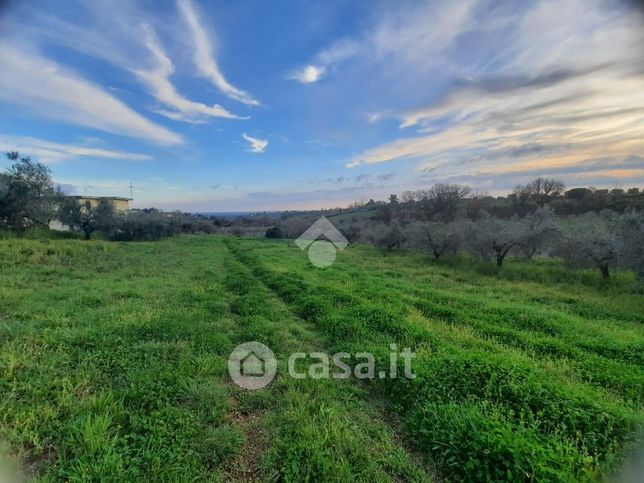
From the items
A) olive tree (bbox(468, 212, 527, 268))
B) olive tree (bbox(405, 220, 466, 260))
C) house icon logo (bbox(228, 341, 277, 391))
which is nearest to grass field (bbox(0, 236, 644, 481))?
house icon logo (bbox(228, 341, 277, 391))

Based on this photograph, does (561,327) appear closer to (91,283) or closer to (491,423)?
(491,423)

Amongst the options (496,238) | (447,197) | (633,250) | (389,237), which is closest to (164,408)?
(633,250)

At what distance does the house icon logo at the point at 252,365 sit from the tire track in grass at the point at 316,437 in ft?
0.64

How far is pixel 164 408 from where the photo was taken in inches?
155

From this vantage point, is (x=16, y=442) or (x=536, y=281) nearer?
(x=16, y=442)

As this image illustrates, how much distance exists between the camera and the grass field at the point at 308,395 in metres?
3.24

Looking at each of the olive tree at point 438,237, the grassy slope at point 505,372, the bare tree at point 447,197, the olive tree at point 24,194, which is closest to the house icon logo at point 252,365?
the grassy slope at point 505,372

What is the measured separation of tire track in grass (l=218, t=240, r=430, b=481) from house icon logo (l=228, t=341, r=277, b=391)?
195mm

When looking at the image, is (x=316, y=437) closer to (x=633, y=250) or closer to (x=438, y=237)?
(x=633, y=250)

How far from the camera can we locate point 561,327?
792 centimetres

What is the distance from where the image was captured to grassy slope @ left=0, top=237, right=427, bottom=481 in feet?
10.5

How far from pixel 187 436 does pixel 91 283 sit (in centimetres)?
1037

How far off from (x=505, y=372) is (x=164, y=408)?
5292 millimetres

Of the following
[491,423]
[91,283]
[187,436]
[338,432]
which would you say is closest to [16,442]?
[187,436]
